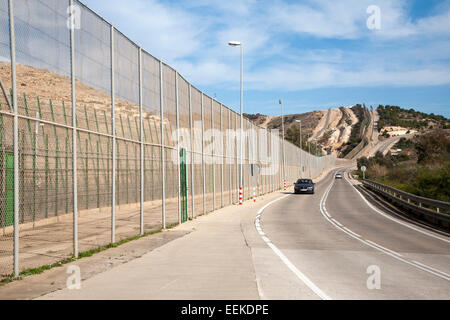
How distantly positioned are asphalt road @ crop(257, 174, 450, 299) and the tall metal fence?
15.2ft

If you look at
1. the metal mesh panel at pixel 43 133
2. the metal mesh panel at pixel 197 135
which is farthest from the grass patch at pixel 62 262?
the metal mesh panel at pixel 197 135

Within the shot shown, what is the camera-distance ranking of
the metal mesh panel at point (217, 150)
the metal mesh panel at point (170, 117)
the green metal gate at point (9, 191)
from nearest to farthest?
the green metal gate at point (9, 191) → the metal mesh panel at point (170, 117) → the metal mesh panel at point (217, 150)

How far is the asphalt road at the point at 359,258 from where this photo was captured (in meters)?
7.26

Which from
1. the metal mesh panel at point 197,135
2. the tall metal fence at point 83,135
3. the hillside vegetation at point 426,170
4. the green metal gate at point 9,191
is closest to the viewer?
the tall metal fence at point 83,135

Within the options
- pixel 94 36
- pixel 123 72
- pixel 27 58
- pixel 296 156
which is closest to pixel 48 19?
pixel 27 58

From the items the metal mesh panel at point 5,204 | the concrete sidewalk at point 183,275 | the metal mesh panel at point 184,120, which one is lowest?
the concrete sidewalk at point 183,275

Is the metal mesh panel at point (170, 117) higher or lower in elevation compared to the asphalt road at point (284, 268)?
higher

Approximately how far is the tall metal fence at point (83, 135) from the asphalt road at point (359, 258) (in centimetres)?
465

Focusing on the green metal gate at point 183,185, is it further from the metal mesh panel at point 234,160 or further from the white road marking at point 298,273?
the metal mesh panel at point 234,160

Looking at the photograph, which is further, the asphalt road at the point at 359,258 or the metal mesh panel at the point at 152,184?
the metal mesh panel at the point at 152,184

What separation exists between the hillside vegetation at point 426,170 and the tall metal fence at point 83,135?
12.8 m

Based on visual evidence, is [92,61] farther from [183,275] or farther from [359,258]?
[359,258]

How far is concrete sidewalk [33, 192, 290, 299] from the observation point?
269 inches

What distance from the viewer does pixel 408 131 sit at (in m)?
196
